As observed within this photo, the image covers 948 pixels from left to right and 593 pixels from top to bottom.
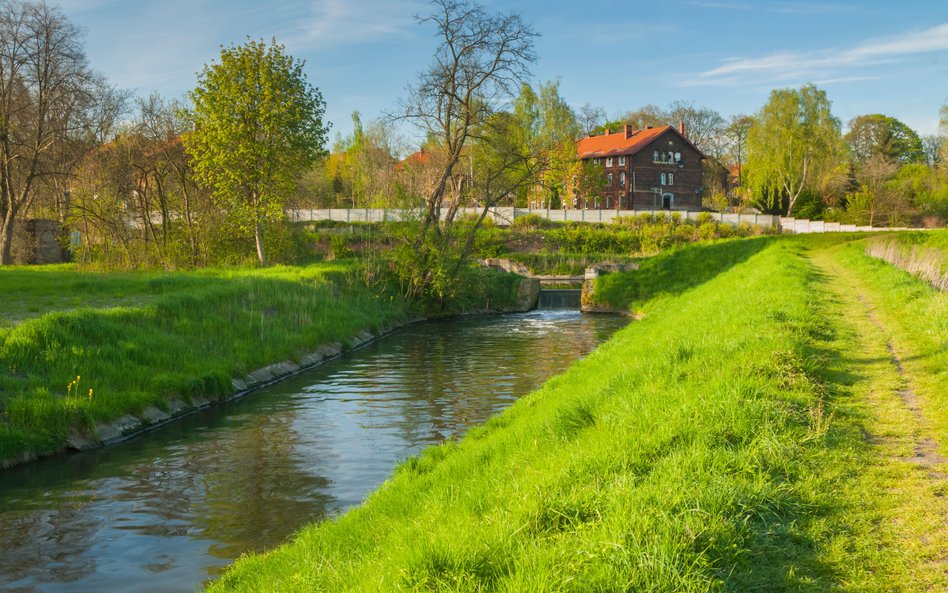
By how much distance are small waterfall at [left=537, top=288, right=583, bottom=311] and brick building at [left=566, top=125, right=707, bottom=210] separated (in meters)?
54.2

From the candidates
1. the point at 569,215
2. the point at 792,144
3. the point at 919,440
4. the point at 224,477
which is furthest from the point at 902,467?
the point at 792,144

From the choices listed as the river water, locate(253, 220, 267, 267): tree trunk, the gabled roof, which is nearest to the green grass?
the river water

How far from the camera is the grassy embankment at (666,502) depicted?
4.67 meters

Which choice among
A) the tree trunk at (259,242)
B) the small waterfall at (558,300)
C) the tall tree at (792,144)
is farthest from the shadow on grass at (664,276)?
the tall tree at (792,144)

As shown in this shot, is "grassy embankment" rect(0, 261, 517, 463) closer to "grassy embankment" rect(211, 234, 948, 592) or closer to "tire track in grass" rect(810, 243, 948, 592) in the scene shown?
"grassy embankment" rect(211, 234, 948, 592)

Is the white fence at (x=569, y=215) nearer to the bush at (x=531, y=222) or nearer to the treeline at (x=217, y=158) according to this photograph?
the bush at (x=531, y=222)

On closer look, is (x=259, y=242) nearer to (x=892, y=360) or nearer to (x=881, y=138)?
(x=892, y=360)

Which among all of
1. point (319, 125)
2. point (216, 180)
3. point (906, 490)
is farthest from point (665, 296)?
point (906, 490)

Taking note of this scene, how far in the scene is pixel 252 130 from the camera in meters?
32.6

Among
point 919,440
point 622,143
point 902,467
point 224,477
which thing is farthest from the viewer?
point 622,143

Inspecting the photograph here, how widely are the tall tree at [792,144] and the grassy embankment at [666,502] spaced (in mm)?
80814

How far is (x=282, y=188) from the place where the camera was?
113 ft

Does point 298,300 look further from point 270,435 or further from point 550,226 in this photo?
point 550,226

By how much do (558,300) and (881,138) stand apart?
8921 cm
